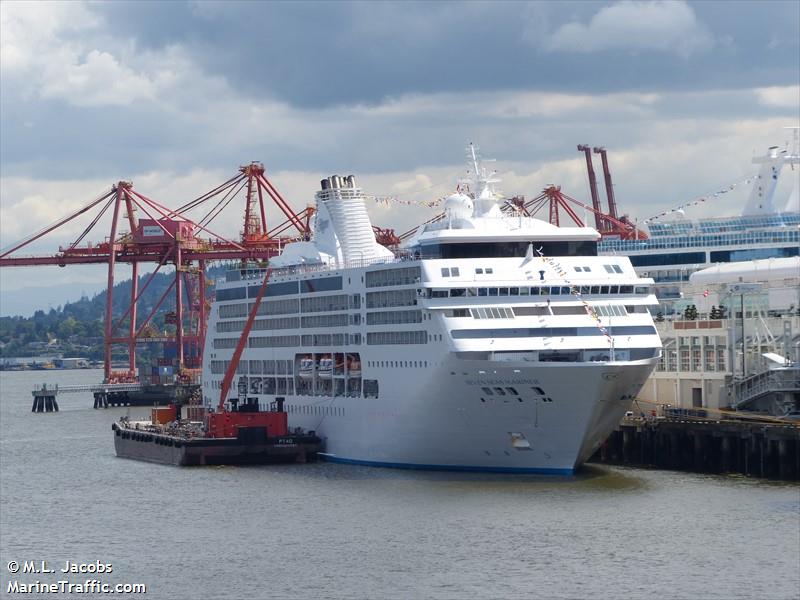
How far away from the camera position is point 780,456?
61.2 m

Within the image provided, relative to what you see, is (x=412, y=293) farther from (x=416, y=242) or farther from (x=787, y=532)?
(x=787, y=532)

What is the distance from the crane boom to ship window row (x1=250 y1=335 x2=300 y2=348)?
50cm

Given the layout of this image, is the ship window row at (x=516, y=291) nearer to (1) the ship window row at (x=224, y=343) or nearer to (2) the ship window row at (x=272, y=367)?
(2) the ship window row at (x=272, y=367)

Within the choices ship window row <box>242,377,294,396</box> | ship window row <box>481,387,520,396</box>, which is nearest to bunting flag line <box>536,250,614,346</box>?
ship window row <box>481,387,520,396</box>

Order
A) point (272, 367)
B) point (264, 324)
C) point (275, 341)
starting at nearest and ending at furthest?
1. point (275, 341)
2. point (272, 367)
3. point (264, 324)

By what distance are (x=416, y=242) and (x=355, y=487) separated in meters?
10.3

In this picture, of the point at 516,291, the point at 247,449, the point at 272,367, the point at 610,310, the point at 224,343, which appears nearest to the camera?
the point at 516,291

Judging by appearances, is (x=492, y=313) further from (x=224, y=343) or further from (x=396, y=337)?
(x=224, y=343)

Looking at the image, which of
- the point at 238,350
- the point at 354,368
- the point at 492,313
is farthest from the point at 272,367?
the point at 492,313

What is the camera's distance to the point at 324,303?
244ft

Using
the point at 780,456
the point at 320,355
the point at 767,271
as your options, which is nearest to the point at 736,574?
the point at 780,456

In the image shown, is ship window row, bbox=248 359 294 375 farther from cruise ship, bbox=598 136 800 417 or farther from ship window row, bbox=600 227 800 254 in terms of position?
ship window row, bbox=600 227 800 254

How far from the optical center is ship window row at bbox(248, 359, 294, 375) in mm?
77438

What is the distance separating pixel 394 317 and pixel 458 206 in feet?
17.8
